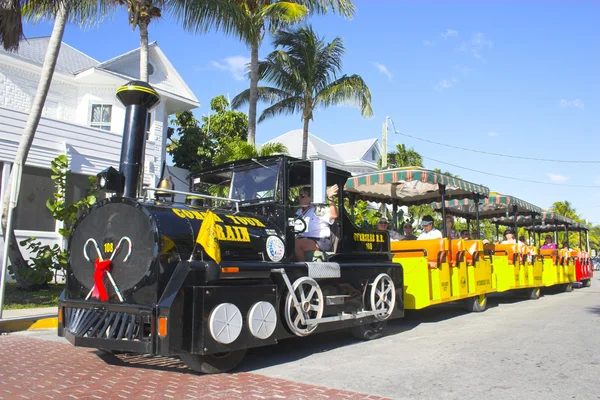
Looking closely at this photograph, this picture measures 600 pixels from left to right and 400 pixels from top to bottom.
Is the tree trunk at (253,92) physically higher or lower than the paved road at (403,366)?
higher

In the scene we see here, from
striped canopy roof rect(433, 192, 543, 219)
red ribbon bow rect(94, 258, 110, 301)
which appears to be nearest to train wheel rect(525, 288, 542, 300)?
striped canopy roof rect(433, 192, 543, 219)

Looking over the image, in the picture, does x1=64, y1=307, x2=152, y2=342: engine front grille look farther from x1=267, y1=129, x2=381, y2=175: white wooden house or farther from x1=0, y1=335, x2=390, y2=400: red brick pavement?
x1=267, y1=129, x2=381, y2=175: white wooden house

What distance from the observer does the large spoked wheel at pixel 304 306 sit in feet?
18.5

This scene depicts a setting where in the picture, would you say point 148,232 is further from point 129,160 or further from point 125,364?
point 125,364

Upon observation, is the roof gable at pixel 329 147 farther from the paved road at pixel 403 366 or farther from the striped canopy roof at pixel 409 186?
the paved road at pixel 403 366

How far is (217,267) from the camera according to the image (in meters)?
4.86

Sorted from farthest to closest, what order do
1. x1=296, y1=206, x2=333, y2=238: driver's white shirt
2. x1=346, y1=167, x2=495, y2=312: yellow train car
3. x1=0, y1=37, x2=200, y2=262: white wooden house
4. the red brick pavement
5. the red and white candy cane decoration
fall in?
x1=0, y1=37, x2=200, y2=262: white wooden house → x1=346, y1=167, x2=495, y2=312: yellow train car → x1=296, y1=206, x2=333, y2=238: driver's white shirt → the red and white candy cane decoration → the red brick pavement

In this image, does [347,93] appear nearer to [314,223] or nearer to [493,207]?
[493,207]

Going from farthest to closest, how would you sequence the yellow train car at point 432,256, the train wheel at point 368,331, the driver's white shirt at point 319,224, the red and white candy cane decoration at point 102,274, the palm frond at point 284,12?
the palm frond at point 284,12
the yellow train car at point 432,256
the train wheel at point 368,331
the driver's white shirt at point 319,224
the red and white candy cane decoration at point 102,274

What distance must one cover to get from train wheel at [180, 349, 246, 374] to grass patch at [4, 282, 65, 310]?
6.77 metres

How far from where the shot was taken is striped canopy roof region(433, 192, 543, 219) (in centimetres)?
1212

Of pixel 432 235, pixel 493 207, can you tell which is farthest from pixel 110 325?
pixel 493 207

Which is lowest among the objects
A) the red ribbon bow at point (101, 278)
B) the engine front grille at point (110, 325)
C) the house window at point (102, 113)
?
the engine front grille at point (110, 325)

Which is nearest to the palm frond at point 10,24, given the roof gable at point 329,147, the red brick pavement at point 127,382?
the red brick pavement at point 127,382
